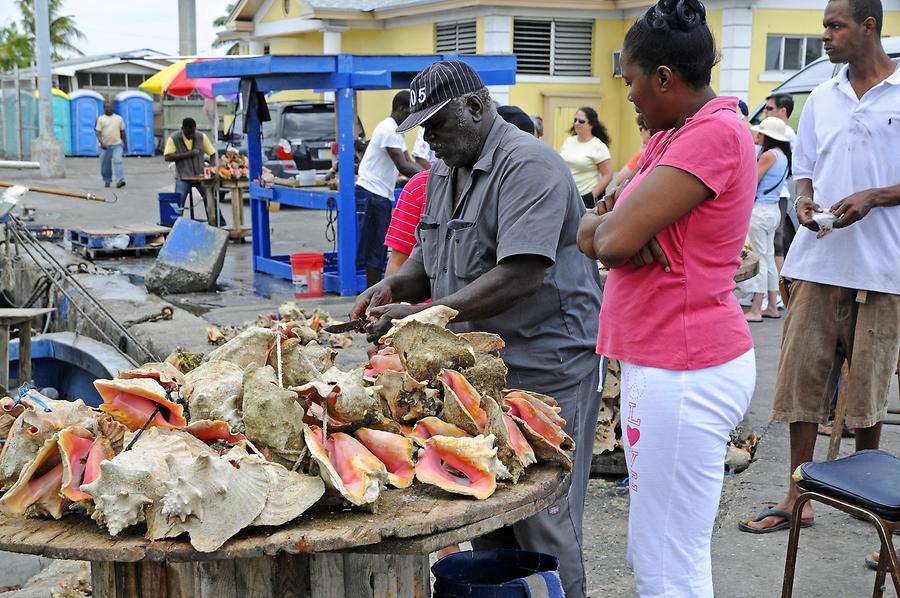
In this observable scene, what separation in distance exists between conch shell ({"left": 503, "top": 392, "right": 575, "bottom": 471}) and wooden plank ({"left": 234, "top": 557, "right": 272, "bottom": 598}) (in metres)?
0.75

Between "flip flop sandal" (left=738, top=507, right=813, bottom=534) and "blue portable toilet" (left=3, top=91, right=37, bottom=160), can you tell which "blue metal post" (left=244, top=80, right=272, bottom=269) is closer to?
"flip flop sandal" (left=738, top=507, right=813, bottom=534)

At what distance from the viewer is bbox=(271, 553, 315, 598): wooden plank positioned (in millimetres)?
2523

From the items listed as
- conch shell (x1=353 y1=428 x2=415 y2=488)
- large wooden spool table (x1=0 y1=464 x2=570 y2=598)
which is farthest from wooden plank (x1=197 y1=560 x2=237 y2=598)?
conch shell (x1=353 y1=428 x2=415 y2=488)

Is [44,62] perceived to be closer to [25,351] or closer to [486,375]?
[25,351]

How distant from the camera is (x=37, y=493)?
2322mm

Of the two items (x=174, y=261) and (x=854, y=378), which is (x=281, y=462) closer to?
(x=854, y=378)

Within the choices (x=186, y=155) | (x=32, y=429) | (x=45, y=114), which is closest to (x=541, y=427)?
(x=32, y=429)

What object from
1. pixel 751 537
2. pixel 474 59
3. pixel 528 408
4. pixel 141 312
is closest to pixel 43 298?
pixel 141 312

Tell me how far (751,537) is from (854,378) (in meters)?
0.88

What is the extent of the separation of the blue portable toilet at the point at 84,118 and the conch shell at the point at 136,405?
33.9 metres

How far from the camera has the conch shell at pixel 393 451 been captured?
246 cm

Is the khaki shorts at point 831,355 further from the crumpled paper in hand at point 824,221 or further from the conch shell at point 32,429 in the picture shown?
the conch shell at point 32,429

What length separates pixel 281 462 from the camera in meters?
2.42

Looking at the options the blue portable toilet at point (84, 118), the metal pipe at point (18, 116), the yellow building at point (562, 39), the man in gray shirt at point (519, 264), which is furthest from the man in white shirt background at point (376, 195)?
the blue portable toilet at point (84, 118)
